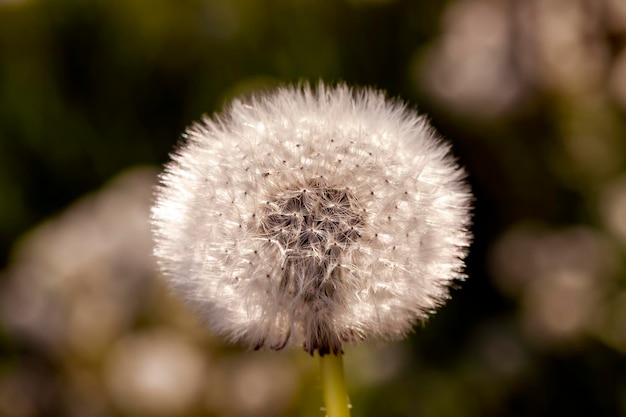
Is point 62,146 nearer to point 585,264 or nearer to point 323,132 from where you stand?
point 585,264

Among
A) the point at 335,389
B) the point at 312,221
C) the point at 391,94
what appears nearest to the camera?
the point at 335,389

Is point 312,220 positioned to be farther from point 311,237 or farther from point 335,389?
point 335,389

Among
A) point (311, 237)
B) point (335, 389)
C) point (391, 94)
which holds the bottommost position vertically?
point (335, 389)

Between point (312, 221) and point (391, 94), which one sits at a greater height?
point (391, 94)

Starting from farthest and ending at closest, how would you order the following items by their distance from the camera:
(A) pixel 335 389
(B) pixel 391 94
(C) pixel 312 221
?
(B) pixel 391 94 → (C) pixel 312 221 → (A) pixel 335 389

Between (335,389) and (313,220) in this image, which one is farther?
(313,220)

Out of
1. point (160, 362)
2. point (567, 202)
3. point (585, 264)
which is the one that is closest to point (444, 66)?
point (567, 202)

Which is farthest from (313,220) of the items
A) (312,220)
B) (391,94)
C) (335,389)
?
(391,94)
